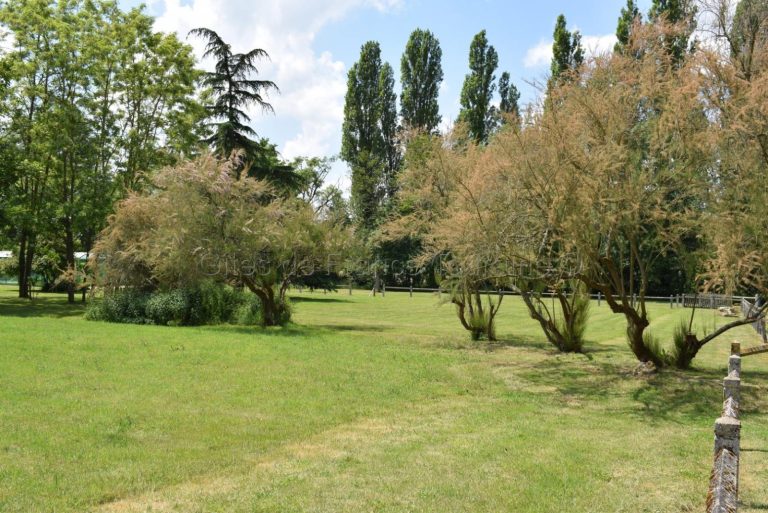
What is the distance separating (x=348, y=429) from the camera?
27.1 ft

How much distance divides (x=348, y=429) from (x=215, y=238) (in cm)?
1295

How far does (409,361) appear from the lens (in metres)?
14.5

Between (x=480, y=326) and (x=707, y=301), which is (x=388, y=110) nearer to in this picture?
(x=707, y=301)

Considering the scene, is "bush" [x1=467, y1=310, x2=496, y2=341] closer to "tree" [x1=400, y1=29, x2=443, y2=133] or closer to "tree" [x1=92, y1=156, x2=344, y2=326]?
"tree" [x1=92, y1=156, x2=344, y2=326]

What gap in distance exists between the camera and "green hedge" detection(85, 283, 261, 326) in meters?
22.5

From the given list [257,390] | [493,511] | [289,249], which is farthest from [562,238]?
[289,249]

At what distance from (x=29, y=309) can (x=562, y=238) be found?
2546 centimetres

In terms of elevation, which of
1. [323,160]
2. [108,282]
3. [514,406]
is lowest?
[514,406]

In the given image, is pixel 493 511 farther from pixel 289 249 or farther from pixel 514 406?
pixel 289 249

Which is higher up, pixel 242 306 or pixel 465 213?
pixel 465 213

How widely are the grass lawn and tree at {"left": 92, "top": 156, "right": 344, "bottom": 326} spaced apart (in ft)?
14.5

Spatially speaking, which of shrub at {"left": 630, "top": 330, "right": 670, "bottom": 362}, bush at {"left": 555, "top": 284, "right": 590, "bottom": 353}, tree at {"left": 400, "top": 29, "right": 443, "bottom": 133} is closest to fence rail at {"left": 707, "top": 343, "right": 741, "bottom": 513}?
shrub at {"left": 630, "top": 330, "right": 670, "bottom": 362}

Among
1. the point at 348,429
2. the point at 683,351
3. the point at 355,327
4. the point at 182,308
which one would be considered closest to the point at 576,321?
the point at 683,351

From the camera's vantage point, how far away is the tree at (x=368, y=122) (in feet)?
184
